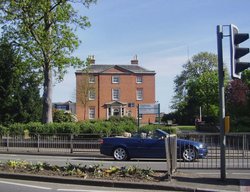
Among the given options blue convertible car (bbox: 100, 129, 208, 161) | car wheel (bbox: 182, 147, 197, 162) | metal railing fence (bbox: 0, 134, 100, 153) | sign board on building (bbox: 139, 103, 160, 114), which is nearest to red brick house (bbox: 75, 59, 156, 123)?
sign board on building (bbox: 139, 103, 160, 114)

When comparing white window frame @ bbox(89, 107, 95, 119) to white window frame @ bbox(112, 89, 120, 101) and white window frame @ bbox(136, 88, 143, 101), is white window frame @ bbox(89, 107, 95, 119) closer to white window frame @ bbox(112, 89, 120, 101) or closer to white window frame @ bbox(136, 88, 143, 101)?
white window frame @ bbox(112, 89, 120, 101)

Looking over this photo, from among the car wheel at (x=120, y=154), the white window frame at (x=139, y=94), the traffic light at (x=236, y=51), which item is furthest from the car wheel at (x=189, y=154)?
the white window frame at (x=139, y=94)

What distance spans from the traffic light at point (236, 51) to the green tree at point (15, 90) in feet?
91.9

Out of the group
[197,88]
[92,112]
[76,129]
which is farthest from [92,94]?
[76,129]

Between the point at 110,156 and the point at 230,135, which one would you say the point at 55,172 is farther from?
the point at 110,156

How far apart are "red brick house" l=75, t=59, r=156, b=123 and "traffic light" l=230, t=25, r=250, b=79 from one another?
245ft

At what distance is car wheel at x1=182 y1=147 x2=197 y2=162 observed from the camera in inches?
670

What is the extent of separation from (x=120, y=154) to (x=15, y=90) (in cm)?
2265

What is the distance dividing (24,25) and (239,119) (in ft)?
60.3

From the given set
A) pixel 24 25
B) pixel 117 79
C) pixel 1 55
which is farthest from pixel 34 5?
pixel 117 79

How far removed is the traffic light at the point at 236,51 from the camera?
39.4ft

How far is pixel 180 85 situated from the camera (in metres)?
115

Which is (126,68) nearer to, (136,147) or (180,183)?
(136,147)

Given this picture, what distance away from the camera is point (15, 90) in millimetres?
42062
